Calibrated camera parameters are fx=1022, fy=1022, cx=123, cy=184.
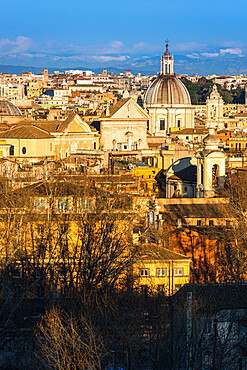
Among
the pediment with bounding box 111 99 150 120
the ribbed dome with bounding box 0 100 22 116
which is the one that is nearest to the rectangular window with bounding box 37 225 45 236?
the pediment with bounding box 111 99 150 120

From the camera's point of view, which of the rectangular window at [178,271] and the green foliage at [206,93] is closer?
the rectangular window at [178,271]

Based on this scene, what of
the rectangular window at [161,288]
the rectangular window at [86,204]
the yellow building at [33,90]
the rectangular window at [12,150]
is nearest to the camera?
the rectangular window at [161,288]

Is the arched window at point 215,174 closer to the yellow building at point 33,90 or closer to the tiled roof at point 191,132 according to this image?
the tiled roof at point 191,132

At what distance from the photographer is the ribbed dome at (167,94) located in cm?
8075

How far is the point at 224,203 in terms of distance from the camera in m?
31.3

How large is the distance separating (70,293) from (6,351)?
1.86 m

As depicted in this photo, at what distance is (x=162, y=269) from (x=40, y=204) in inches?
191

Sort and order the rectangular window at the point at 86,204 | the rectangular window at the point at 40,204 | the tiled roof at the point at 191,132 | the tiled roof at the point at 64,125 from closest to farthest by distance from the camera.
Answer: the rectangular window at the point at 86,204 < the rectangular window at the point at 40,204 < the tiled roof at the point at 64,125 < the tiled roof at the point at 191,132

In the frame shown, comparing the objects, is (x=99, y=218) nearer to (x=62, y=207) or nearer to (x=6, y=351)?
(x=62, y=207)

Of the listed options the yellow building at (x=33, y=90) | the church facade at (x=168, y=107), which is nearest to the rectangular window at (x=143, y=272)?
the church facade at (x=168, y=107)

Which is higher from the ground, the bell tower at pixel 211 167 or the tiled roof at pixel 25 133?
the tiled roof at pixel 25 133

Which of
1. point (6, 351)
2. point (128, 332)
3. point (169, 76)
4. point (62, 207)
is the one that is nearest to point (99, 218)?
point (62, 207)

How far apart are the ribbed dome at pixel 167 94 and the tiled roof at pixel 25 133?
27.8m

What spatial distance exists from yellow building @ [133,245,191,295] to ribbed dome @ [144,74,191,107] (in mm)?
57565
